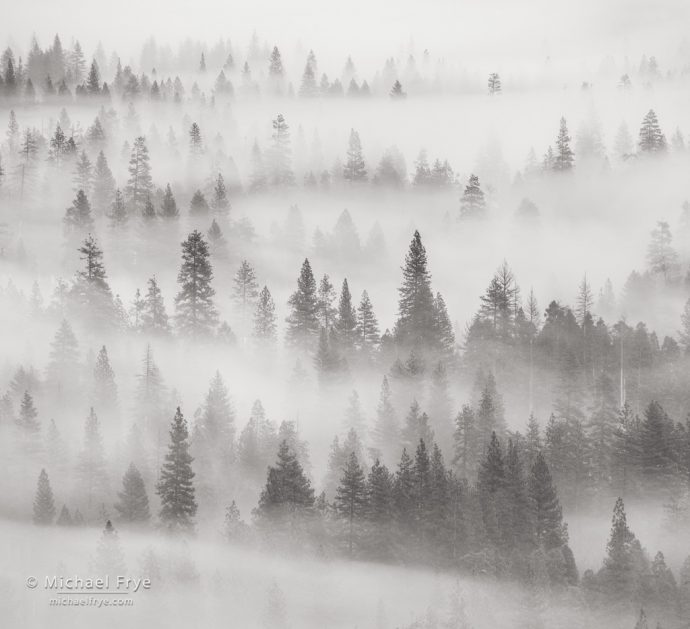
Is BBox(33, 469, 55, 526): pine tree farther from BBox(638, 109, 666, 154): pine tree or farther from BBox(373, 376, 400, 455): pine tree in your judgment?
BBox(638, 109, 666, 154): pine tree

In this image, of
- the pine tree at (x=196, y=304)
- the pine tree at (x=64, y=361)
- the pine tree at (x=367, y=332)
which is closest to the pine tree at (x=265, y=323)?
the pine tree at (x=196, y=304)

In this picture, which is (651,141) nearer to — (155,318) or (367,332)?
(367,332)

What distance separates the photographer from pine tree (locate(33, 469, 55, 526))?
85.0 m

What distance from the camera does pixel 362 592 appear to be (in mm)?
76062

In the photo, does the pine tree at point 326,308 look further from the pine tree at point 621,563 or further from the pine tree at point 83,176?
the pine tree at point 83,176

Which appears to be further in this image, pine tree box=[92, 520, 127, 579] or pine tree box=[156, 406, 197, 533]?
pine tree box=[156, 406, 197, 533]

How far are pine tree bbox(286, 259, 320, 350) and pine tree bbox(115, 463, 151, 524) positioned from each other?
29.3 metres

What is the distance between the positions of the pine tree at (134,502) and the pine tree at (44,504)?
21.3 feet

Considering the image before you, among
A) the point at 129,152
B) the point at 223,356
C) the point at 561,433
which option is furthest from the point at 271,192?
the point at 561,433

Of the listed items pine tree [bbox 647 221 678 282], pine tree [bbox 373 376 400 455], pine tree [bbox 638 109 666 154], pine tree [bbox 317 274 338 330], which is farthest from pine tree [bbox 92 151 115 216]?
pine tree [bbox 638 109 666 154]

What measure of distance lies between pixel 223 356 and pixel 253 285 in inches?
610

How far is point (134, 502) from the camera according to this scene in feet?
268

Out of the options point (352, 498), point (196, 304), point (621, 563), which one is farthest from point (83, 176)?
point (621, 563)

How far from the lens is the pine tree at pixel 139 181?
146m
